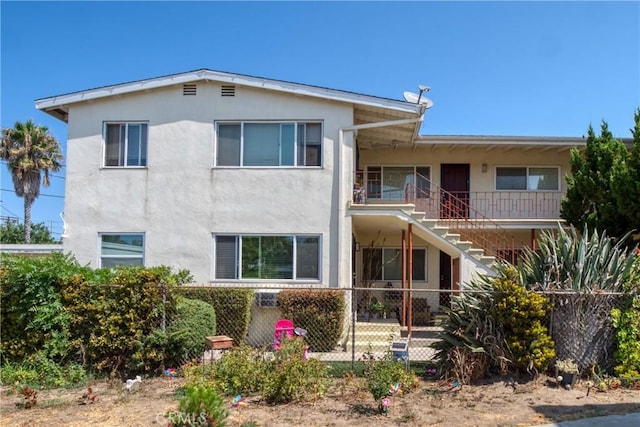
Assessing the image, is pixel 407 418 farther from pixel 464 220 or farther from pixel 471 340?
pixel 464 220

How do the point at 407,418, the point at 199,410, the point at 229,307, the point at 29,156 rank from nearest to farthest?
the point at 199,410
the point at 407,418
the point at 229,307
the point at 29,156

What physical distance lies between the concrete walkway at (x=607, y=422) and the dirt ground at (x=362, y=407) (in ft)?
0.54

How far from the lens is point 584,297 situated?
27.0 feet

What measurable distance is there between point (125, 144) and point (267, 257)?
4734 millimetres

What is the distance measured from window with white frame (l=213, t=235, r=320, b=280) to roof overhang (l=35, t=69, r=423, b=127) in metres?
3.54

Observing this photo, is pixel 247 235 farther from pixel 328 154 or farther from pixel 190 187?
pixel 328 154

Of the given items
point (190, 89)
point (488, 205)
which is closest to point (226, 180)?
point (190, 89)

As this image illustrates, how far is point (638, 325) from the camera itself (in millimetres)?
8156

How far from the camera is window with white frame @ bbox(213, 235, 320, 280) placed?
1297cm

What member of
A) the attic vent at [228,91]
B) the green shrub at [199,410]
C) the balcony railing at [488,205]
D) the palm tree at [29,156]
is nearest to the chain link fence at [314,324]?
the green shrub at [199,410]

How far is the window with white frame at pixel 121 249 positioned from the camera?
13.4 metres

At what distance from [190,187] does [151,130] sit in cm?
181

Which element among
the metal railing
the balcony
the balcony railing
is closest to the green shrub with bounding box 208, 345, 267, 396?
the metal railing

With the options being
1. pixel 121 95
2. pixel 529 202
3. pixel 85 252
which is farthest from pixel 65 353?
pixel 529 202
